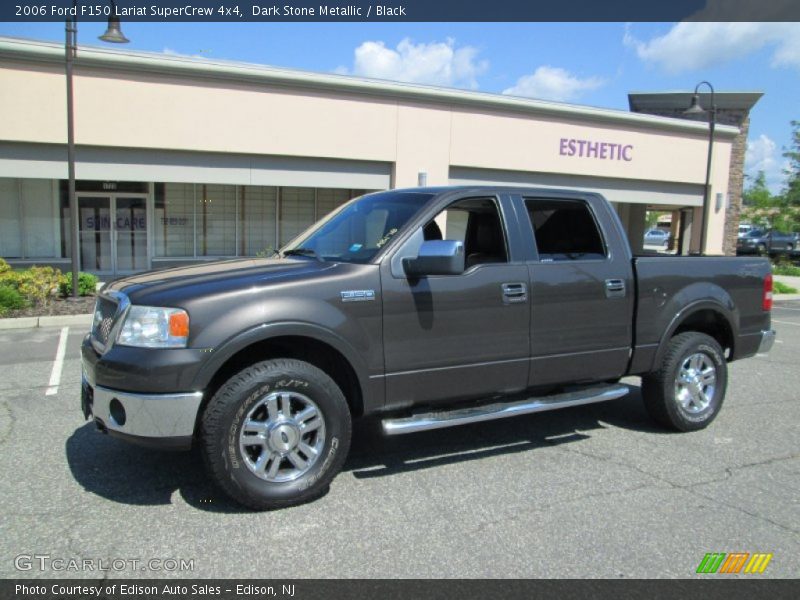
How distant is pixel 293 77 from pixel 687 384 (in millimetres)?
13942

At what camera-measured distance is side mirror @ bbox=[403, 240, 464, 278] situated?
4.05m

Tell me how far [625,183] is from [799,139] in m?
17.6

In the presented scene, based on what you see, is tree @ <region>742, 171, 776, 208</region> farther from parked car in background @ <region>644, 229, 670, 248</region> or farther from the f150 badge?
the f150 badge

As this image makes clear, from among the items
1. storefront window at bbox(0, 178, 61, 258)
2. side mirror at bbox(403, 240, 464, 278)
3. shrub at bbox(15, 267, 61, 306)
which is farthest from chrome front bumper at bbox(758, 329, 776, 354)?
storefront window at bbox(0, 178, 61, 258)

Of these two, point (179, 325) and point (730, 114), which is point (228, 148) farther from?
point (730, 114)

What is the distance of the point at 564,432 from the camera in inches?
217

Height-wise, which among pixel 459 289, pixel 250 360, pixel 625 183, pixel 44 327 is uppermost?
pixel 625 183

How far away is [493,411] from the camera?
14.7ft

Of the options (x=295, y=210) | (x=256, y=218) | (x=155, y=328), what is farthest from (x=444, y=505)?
(x=295, y=210)

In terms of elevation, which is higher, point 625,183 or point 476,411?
point 625,183

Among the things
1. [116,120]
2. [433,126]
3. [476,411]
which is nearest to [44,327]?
[116,120]

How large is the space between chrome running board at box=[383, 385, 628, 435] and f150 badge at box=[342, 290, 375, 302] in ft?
2.57

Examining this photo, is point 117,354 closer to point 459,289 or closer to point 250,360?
point 250,360
